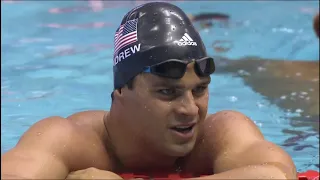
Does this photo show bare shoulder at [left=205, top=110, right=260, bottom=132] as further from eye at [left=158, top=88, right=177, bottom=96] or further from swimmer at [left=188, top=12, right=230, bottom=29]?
swimmer at [left=188, top=12, right=230, bottom=29]

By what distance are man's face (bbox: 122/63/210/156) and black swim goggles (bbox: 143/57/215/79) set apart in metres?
0.02

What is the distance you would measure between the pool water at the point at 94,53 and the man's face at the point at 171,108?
7.80 ft

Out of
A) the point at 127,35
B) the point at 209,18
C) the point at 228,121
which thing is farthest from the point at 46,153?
the point at 209,18

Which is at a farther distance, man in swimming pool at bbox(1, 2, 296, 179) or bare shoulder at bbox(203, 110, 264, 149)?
bare shoulder at bbox(203, 110, 264, 149)

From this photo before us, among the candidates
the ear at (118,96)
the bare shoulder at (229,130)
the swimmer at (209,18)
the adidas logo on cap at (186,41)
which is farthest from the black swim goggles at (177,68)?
the swimmer at (209,18)

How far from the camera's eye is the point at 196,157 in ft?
10.7

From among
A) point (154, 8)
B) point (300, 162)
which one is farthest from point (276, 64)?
point (154, 8)

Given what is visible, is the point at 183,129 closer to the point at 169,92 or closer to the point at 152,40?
the point at 169,92

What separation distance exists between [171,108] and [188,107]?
0.07 metres

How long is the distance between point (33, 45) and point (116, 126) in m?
5.23

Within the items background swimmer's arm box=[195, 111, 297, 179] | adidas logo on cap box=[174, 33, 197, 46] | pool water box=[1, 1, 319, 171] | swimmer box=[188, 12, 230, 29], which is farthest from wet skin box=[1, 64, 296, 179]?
swimmer box=[188, 12, 230, 29]

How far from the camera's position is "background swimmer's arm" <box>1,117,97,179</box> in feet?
8.69

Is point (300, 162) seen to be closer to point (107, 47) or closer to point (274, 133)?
point (274, 133)

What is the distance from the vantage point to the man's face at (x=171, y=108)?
2.79 metres
